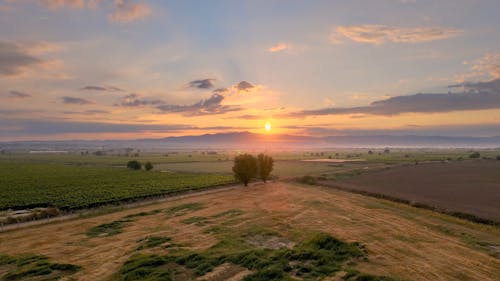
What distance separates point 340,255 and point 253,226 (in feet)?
42.2

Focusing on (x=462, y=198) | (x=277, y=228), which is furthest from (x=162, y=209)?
(x=462, y=198)

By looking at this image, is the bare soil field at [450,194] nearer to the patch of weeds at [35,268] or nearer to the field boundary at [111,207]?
the field boundary at [111,207]

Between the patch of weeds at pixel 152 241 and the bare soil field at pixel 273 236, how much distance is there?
0.32ft

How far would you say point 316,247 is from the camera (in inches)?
939

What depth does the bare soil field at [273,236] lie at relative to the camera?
21.0 metres

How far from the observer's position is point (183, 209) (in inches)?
1827

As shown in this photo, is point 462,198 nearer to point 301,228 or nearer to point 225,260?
point 301,228

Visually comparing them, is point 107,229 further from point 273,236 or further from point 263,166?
point 263,166

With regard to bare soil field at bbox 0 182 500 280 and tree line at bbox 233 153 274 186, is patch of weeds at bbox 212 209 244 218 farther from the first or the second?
tree line at bbox 233 153 274 186

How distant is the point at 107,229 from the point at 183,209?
13497 millimetres

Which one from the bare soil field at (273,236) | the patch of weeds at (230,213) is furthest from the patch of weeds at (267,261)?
the patch of weeds at (230,213)

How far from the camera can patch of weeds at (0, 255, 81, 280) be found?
20562 millimetres

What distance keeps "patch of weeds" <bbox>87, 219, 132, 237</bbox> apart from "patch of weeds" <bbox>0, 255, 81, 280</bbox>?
8097mm

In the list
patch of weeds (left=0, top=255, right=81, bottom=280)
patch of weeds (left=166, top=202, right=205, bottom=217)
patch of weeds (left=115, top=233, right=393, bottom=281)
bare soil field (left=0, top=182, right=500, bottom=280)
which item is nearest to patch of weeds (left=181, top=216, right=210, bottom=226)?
bare soil field (left=0, top=182, right=500, bottom=280)
